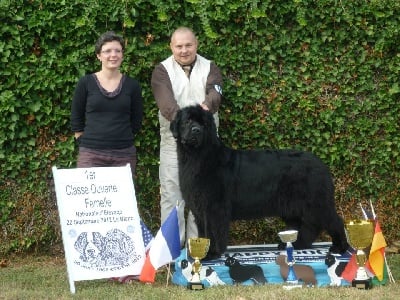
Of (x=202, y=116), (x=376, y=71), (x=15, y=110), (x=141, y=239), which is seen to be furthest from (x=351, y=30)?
(x=15, y=110)

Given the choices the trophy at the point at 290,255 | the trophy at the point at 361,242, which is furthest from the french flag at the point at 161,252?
the trophy at the point at 361,242

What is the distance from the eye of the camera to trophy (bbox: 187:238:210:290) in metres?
4.89

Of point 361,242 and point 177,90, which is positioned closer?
point 361,242

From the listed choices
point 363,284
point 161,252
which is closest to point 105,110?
point 161,252

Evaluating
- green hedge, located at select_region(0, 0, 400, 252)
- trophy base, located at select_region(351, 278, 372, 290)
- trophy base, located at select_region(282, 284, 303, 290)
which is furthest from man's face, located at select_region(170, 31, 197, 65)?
trophy base, located at select_region(351, 278, 372, 290)

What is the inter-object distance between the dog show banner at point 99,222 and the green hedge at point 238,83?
1.01m

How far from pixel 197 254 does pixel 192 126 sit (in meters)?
0.98

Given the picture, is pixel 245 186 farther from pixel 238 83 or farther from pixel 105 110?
pixel 105 110

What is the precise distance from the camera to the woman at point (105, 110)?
5273 millimetres

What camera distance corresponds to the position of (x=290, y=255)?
493 centimetres

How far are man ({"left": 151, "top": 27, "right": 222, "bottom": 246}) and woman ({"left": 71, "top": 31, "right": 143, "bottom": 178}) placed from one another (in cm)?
30

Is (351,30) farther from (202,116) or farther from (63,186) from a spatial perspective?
(63,186)

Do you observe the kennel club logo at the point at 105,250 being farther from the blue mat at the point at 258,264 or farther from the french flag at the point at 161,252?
the blue mat at the point at 258,264

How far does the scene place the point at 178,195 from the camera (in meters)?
5.87
